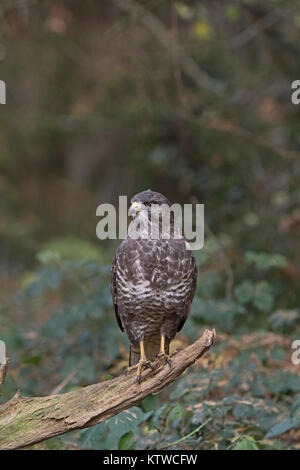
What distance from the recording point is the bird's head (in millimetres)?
3488

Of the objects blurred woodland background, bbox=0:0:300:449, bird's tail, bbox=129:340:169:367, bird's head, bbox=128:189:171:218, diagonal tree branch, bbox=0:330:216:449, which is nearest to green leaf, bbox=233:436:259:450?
blurred woodland background, bbox=0:0:300:449

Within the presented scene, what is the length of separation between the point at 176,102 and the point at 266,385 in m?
4.11

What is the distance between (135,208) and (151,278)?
0.43 metres

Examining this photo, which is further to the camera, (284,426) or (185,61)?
(185,61)

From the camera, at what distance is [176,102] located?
7.17 m

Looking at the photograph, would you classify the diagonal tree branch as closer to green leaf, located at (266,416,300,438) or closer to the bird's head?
green leaf, located at (266,416,300,438)

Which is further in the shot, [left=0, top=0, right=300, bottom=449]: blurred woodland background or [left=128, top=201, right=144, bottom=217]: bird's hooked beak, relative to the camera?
[left=0, top=0, right=300, bottom=449]: blurred woodland background

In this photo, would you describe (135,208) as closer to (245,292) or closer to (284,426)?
(284,426)

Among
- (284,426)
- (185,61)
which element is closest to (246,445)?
(284,426)

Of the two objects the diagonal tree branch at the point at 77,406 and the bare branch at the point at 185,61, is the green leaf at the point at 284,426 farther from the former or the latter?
the bare branch at the point at 185,61

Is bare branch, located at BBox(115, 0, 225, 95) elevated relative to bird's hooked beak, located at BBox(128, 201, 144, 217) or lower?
elevated

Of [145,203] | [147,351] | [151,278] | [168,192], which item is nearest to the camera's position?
[151,278]

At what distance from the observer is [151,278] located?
11.2ft
